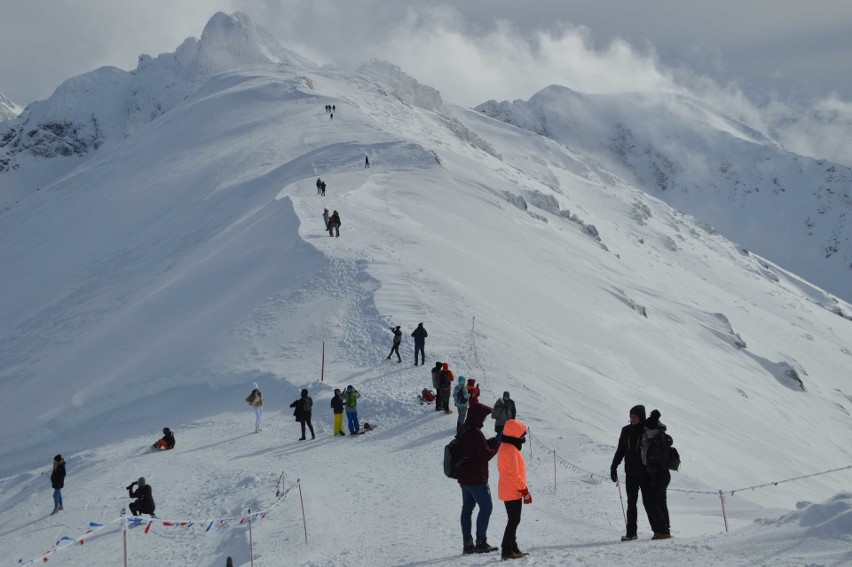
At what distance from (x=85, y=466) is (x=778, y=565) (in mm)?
16337

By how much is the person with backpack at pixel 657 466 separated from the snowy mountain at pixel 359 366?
505mm

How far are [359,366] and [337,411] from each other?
401 centimetres

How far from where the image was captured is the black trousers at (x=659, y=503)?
9.53 m

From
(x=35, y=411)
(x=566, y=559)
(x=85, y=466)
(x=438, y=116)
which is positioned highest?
(x=438, y=116)

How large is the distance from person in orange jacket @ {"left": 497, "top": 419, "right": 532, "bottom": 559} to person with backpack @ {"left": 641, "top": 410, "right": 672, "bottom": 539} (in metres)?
1.92

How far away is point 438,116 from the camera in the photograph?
108 m

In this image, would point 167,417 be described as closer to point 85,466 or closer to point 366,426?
point 85,466

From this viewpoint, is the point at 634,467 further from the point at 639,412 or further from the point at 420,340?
the point at 420,340

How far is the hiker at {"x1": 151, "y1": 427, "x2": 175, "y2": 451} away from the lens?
58.5ft

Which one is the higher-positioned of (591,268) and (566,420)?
(591,268)

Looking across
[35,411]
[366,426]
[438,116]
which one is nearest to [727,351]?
[366,426]

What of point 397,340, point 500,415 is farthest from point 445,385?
point 500,415

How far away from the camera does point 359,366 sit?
71.7 ft

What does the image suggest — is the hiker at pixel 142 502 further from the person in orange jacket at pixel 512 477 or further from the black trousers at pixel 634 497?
the black trousers at pixel 634 497
